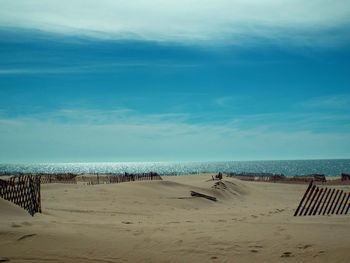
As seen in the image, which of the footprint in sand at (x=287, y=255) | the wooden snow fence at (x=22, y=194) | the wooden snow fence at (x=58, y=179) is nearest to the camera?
the footprint in sand at (x=287, y=255)

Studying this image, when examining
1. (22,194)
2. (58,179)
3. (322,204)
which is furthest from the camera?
(58,179)

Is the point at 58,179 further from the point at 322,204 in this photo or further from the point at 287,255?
the point at 287,255

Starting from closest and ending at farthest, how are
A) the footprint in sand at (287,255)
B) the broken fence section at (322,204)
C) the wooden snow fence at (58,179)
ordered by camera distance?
1. the footprint in sand at (287,255)
2. the broken fence section at (322,204)
3. the wooden snow fence at (58,179)

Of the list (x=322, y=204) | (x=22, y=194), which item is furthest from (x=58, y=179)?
(x=322, y=204)

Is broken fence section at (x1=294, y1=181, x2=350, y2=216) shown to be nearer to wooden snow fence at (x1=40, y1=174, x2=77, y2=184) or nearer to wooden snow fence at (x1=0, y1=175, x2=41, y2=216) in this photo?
wooden snow fence at (x1=0, y1=175, x2=41, y2=216)

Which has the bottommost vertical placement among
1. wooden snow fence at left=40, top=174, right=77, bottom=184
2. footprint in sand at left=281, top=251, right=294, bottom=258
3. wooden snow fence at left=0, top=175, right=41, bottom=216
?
footprint in sand at left=281, top=251, right=294, bottom=258

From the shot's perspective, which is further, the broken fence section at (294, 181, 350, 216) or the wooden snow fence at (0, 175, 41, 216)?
the broken fence section at (294, 181, 350, 216)

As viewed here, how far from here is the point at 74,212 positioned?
17.5m

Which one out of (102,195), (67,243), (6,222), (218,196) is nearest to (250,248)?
(67,243)

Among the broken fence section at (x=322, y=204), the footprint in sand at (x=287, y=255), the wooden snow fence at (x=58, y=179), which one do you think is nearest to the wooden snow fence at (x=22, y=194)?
the footprint in sand at (x=287, y=255)

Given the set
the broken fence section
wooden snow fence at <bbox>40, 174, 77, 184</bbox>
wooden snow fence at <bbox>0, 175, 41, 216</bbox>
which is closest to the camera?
wooden snow fence at <bbox>0, 175, 41, 216</bbox>

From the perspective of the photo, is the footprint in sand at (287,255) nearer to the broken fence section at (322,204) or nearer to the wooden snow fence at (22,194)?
the broken fence section at (322,204)

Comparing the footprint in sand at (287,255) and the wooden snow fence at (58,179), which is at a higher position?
the wooden snow fence at (58,179)

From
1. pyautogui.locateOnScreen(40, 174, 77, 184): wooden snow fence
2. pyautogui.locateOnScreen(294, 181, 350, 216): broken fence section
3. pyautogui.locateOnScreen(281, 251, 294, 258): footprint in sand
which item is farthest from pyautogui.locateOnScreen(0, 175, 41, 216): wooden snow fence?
pyautogui.locateOnScreen(40, 174, 77, 184): wooden snow fence
